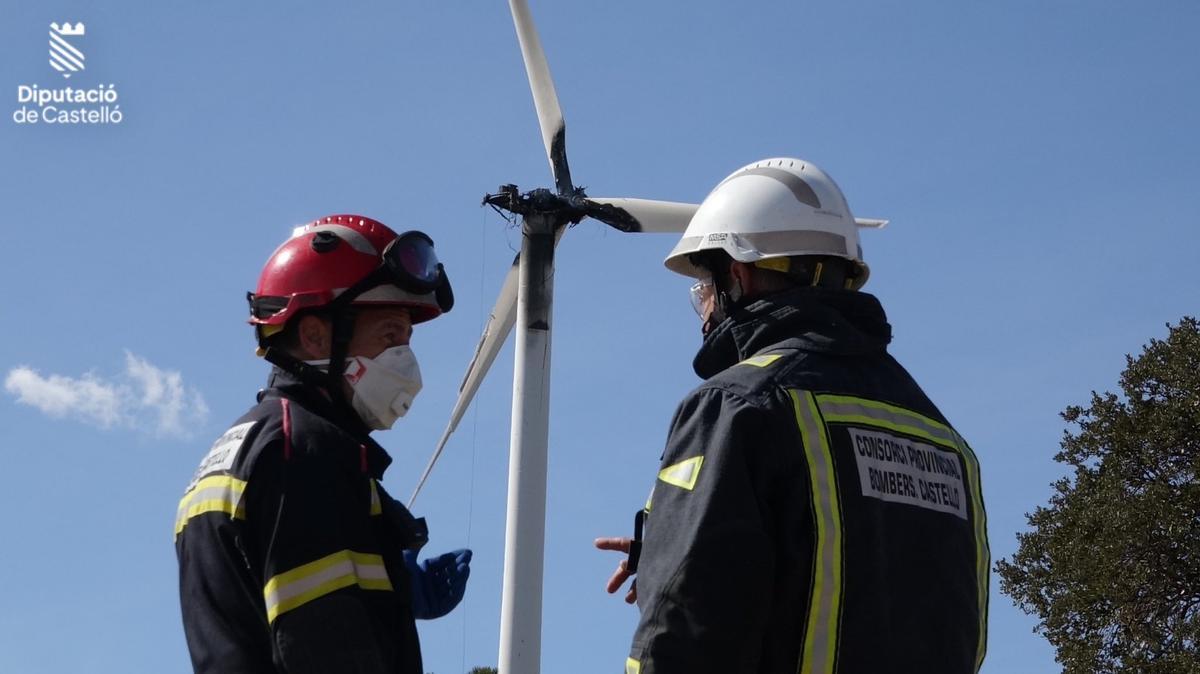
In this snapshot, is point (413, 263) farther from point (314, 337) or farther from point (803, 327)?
point (803, 327)

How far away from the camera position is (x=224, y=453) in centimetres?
652

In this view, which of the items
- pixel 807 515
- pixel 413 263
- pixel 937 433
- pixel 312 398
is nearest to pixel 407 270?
pixel 413 263

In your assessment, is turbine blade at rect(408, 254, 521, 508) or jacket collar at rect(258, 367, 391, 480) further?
turbine blade at rect(408, 254, 521, 508)

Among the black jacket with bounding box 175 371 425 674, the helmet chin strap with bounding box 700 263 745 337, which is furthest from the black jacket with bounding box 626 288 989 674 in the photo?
the black jacket with bounding box 175 371 425 674

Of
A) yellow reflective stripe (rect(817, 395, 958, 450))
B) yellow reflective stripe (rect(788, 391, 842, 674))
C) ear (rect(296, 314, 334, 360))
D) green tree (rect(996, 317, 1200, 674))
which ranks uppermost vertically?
green tree (rect(996, 317, 1200, 674))

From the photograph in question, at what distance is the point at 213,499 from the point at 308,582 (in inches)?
23.9

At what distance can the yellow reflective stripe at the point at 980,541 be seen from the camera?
22.2ft

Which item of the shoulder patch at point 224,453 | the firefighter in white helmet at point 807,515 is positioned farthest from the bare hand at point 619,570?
the shoulder patch at point 224,453

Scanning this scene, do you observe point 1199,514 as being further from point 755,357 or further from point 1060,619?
point 755,357

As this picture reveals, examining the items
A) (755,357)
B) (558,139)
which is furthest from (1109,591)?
(755,357)

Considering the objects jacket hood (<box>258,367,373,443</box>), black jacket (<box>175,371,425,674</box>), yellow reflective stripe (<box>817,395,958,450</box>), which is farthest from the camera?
jacket hood (<box>258,367,373,443</box>)

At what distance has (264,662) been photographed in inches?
244

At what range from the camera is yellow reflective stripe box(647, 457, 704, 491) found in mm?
6254

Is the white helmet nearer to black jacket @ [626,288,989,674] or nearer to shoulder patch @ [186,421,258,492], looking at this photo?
black jacket @ [626,288,989,674]
